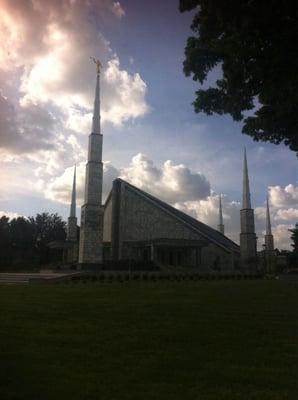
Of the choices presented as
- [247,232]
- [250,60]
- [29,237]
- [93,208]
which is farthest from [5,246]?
[250,60]

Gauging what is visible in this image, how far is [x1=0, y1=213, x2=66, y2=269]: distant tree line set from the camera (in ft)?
193

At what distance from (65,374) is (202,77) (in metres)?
7.25

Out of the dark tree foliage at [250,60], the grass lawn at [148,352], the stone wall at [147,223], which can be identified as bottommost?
the grass lawn at [148,352]

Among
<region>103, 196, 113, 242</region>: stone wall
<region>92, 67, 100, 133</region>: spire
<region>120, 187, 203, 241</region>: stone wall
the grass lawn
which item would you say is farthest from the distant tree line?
the grass lawn

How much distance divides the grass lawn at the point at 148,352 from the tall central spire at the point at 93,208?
24.1 metres

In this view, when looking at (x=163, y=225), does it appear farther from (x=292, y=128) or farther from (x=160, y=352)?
(x=160, y=352)

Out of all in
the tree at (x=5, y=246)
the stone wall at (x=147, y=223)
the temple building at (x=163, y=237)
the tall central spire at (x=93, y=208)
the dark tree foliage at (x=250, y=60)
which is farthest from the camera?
the tree at (x=5, y=246)

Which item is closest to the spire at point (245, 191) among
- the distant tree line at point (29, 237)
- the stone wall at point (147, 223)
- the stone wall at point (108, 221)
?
the stone wall at point (147, 223)

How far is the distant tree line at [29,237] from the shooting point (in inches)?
2319

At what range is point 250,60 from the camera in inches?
359

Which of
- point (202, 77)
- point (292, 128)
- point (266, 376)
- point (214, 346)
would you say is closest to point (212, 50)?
point (202, 77)

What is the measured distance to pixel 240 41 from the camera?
8445 mm

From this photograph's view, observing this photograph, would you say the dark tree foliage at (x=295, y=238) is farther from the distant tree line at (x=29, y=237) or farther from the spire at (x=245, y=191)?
the distant tree line at (x=29, y=237)

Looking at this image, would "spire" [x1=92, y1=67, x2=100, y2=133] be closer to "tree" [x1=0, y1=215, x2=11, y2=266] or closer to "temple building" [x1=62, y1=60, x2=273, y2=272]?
"temple building" [x1=62, y1=60, x2=273, y2=272]
